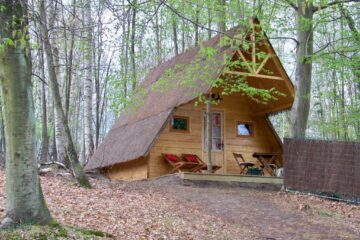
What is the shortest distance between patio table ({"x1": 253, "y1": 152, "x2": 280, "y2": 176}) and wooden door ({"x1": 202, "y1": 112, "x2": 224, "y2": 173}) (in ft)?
4.29

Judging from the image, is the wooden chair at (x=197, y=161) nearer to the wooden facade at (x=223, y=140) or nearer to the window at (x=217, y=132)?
the wooden facade at (x=223, y=140)

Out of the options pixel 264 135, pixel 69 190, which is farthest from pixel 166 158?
pixel 69 190

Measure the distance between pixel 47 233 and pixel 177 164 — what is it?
923 centimetres

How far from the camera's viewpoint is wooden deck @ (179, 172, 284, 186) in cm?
1311

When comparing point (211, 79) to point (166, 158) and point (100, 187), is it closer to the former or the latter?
point (166, 158)

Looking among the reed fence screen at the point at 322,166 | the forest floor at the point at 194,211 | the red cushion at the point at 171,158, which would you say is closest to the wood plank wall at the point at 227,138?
the red cushion at the point at 171,158

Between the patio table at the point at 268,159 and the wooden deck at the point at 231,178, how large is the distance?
1940 mm

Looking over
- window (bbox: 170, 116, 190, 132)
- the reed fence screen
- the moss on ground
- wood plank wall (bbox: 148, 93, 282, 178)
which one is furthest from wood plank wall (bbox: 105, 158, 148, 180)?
the moss on ground

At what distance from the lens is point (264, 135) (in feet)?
57.6

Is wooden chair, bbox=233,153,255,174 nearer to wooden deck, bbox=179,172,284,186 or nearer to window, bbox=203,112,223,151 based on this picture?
window, bbox=203,112,223,151

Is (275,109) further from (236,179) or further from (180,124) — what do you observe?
(236,179)

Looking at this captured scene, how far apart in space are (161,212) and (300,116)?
678 cm

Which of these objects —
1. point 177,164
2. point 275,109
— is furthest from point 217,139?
point 177,164

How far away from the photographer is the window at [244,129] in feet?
56.4
